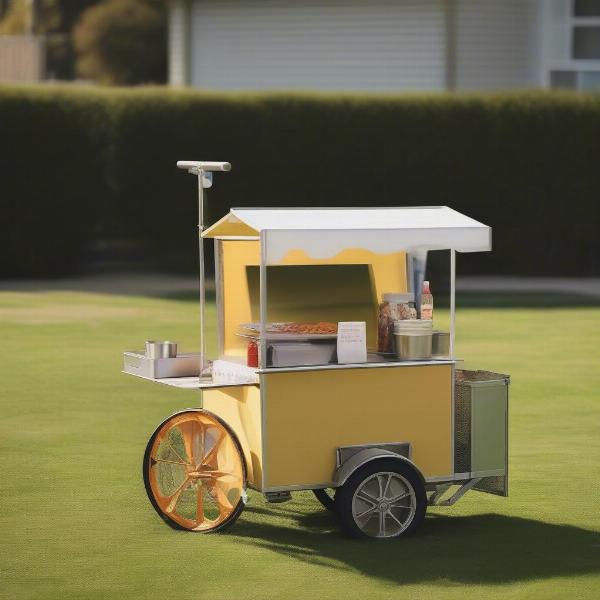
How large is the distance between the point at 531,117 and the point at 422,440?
19.2 metres

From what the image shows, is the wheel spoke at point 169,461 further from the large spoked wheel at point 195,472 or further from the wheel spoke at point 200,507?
the wheel spoke at point 200,507

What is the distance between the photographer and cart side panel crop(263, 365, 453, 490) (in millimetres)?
8047

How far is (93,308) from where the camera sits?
71.0ft

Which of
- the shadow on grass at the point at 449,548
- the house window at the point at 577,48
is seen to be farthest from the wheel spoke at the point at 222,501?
the house window at the point at 577,48

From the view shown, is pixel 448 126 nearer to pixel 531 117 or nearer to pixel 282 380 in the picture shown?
pixel 531 117

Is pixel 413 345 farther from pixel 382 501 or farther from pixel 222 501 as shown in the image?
pixel 222 501

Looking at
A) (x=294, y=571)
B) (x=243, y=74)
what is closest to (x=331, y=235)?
(x=294, y=571)

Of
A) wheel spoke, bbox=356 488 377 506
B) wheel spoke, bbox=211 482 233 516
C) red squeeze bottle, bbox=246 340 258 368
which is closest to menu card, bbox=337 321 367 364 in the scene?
red squeeze bottle, bbox=246 340 258 368

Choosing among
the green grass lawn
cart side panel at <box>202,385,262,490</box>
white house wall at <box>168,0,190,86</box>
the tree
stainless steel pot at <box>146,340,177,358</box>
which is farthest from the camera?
the tree

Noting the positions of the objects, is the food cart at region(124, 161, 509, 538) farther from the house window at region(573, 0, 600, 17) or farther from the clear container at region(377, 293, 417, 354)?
the house window at region(573, 0, 600, 17)

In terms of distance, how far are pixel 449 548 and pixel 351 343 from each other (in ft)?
3.89

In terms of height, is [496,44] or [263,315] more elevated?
[496,44]

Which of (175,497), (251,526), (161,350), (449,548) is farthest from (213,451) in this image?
(449,548)

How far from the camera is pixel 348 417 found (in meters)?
8.20
